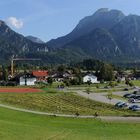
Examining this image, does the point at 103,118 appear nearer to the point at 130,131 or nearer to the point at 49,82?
the point at 130,131

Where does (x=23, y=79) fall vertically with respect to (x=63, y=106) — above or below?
above

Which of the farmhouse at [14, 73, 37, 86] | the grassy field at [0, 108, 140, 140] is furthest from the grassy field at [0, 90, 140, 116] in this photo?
the farmhouse at [14, 73, 37, 86]

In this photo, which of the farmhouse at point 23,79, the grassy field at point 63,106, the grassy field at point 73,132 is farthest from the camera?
the farmhouse at point 23,79

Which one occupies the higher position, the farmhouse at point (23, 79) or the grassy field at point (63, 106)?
the farmhouse at point (23, 79)

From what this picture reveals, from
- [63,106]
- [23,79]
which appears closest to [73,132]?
[63,106]

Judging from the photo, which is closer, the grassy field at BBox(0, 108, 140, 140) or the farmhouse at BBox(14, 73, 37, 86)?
the grassy field at BBox(0, 108, 140, 140)

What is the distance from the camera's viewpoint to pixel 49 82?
137 m

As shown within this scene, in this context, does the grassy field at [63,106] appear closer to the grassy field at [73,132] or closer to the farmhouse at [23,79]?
the grassy field at [73,132]

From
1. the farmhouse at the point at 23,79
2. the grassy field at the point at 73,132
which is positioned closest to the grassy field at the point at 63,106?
the grassy field at the point at 73,132

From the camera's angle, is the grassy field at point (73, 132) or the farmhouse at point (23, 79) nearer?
the grassy field at point (73, 132)

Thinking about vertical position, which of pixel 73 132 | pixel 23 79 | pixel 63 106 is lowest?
pixel 73 132

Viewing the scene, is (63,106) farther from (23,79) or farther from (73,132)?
(23,79)

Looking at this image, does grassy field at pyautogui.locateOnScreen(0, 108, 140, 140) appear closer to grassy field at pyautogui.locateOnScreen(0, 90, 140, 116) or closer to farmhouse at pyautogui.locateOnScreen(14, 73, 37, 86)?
grassy field at pyautogui.locateOnScreen(0, 90, 140, 116)

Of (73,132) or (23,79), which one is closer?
(73,132)
